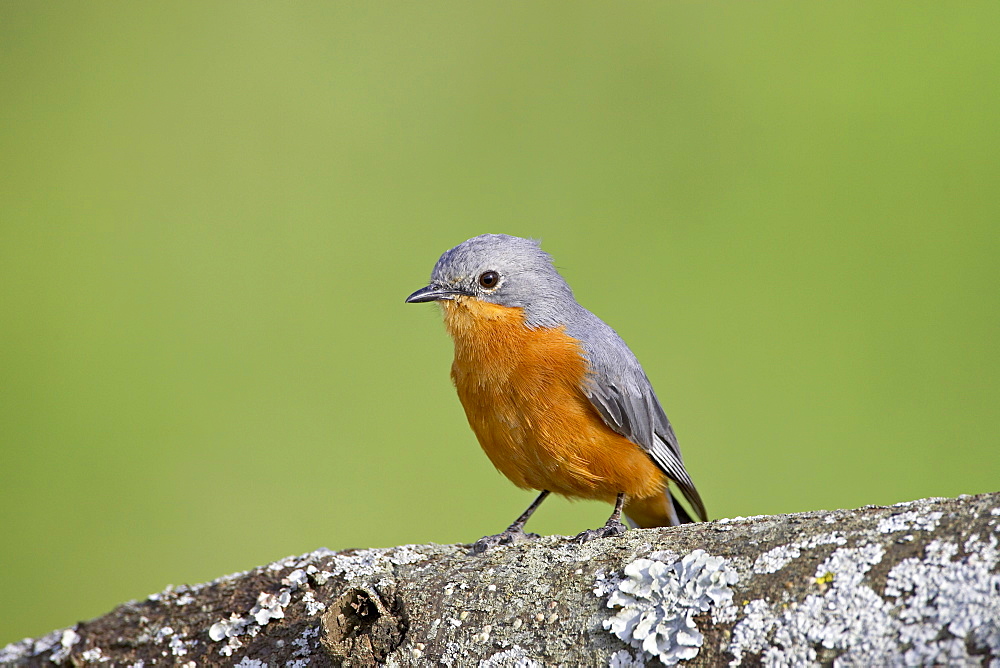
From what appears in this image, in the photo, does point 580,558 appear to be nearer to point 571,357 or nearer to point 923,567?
point 923,567

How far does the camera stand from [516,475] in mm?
4734

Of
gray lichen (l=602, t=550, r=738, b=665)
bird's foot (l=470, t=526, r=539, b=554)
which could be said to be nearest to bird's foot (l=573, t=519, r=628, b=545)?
bird's foot (l=470, t=526, r=539, b=554)

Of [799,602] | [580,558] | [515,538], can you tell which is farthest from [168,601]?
[799,602]

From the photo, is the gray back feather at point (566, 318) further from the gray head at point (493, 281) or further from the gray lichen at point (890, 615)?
the gray lichen at point (890, 615)

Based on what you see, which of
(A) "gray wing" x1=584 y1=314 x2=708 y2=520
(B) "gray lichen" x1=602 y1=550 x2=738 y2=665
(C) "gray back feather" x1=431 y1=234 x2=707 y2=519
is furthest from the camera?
(C) "gray back feather" x1=431 y1=234 x2=707 y2=519

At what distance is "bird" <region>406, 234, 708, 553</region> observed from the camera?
15.1ft

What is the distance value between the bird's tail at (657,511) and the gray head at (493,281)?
1.35 metres

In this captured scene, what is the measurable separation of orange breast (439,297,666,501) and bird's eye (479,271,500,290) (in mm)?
276

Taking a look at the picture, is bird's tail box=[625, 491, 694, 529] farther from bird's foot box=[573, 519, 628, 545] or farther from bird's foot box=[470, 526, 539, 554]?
bird's foot box=[470, 526, 539, 554]

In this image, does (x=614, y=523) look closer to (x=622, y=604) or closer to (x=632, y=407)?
(x=632, y=407)

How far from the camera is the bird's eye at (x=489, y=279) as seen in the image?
5008 millimetres

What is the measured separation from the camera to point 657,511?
213 inches

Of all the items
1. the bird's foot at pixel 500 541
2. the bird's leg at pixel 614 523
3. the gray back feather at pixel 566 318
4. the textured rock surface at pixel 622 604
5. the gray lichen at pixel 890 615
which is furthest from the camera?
the gray back feather at pixel 566 318

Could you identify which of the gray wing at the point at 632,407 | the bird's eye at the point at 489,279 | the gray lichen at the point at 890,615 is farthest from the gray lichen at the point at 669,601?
the bird's eye at the point at 489,279
